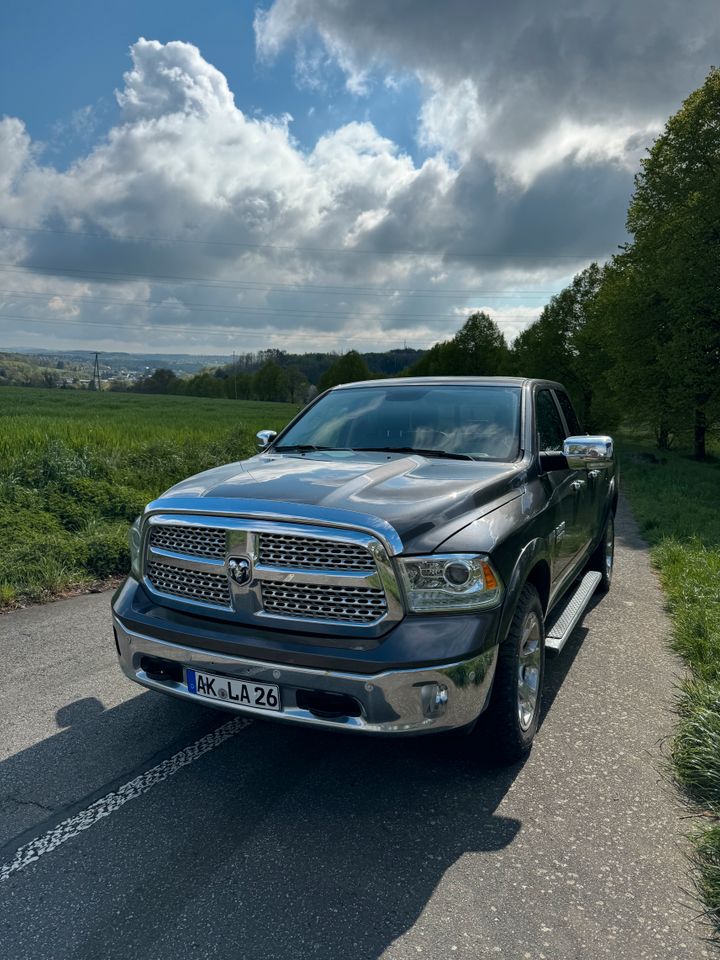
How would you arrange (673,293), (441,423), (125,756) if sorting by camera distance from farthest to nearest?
(673,293) → (441,423) → (125,756)

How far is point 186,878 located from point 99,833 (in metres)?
0.51

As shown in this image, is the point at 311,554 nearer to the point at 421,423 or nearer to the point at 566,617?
the point at 421,423

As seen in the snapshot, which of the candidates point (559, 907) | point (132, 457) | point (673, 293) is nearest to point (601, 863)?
point (559, 907)

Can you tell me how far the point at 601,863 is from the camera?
2564 mm

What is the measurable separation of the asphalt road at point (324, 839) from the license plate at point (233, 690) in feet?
1.65

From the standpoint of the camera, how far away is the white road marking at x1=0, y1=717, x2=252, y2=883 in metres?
2.60

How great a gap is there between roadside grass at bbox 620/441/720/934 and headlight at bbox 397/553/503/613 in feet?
4.17

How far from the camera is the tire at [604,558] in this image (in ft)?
20.0

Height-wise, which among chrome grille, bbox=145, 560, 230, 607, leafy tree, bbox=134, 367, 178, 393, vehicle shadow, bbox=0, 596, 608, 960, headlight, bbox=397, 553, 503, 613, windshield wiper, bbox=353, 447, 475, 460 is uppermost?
leafy tree, bbox=134, 367, 178, 393

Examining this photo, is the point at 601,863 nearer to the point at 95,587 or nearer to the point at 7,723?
the point at 7,723

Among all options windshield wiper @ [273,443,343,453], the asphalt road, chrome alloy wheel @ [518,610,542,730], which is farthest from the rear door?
windshield wiper @ [273,443,343,453]

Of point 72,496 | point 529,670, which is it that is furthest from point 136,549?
point 72,496

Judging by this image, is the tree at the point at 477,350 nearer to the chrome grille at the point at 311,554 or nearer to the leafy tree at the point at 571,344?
the leafy tree at the point at 571,344

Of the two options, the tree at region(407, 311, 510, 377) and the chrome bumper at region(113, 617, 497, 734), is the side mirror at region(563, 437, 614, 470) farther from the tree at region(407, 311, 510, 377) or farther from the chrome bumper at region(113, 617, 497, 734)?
the tree at region(407, 311, 510, 377)
